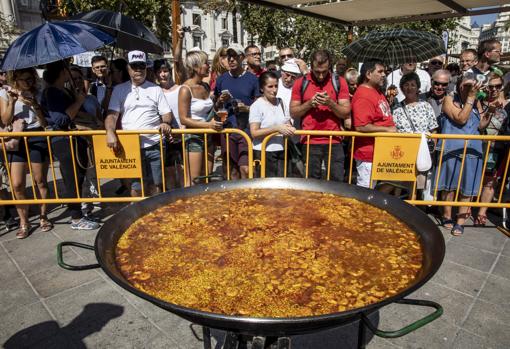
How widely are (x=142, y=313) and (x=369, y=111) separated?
3.46 meters

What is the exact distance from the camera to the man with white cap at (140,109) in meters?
4.37

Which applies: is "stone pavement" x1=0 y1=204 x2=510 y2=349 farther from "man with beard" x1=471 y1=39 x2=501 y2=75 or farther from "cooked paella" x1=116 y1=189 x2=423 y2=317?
"man with beard" x1=471 y1=39 x2=501 y2=75

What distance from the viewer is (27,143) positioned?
4586 mm

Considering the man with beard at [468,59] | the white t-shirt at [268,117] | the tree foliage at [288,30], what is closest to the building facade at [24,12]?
the tree foliage at [288,30]

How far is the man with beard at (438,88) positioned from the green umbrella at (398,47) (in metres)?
1.49

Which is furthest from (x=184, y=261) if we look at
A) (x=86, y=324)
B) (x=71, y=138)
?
(x=71, y=138)

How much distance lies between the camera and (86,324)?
9.57ft

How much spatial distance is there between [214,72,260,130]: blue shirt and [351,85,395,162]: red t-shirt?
1.73 meters

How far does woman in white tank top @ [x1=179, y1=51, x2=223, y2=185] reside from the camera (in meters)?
4.77

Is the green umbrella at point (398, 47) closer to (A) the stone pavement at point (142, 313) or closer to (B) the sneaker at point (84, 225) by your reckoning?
(A) the stone pavement at point (142, 313)

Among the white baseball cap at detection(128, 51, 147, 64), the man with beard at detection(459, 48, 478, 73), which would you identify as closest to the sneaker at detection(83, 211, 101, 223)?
the white baseball cap at detection(128, 51, 147, 64)

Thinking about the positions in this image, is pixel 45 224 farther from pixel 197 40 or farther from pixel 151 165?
pixel 197 40

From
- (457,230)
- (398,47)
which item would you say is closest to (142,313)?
(457,230)

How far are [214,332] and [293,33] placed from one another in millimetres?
32770
